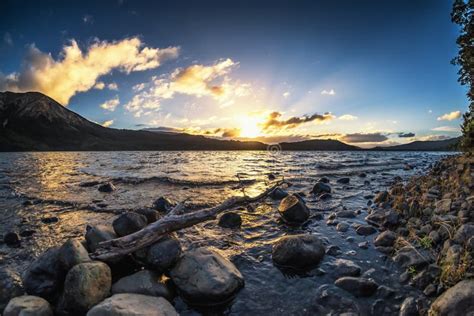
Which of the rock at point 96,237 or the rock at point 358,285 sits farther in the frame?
the rock at point 96,237

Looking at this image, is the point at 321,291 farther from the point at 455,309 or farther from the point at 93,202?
the point at 93,202

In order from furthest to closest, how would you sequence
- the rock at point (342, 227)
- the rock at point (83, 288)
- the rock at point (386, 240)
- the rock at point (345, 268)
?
the rock at point (342, 227)
the rock at point (386, 240)
the rock at point (345, 268)
the rock at point (83, 288)

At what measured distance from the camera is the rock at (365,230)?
8.94 metres

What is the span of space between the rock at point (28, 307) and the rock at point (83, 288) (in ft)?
0.92

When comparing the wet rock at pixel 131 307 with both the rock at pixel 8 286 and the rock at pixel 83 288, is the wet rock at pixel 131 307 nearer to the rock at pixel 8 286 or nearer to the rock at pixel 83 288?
the rock at pixel 83 288

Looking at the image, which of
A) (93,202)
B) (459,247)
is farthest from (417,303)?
(93,202)

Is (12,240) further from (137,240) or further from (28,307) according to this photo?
(137,240)

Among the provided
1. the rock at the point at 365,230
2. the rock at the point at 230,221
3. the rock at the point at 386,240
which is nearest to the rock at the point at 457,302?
the rock at the point at 386,240

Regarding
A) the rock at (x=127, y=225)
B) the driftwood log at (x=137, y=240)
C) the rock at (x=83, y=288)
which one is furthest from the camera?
the rock at (x=127, y=225)

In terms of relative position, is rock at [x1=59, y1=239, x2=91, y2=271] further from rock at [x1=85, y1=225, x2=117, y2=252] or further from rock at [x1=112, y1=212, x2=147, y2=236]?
rock at [x1=112, y1=212, x2=147, y2=236]

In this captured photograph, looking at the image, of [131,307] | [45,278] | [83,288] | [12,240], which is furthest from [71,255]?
[12,240]

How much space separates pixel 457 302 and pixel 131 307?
5040mm

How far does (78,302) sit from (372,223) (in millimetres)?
Result: 9325

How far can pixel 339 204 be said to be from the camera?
45.9ft
